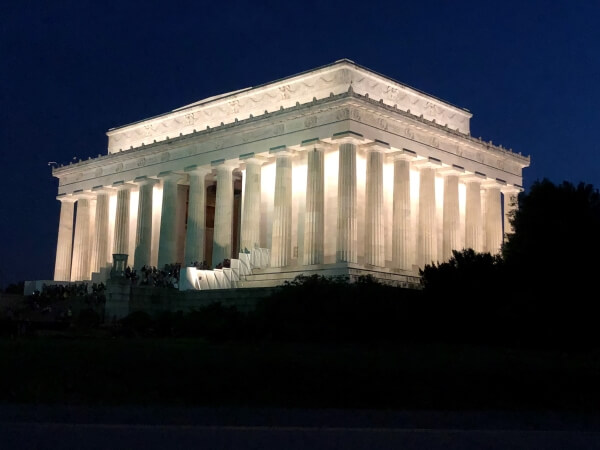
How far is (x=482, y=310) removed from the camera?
38531 mm

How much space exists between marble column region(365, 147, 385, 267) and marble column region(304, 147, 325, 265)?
12.0 ft

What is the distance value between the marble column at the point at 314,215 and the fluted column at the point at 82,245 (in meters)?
31.5

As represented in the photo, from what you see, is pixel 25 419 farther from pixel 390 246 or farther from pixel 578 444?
pixel 390 246

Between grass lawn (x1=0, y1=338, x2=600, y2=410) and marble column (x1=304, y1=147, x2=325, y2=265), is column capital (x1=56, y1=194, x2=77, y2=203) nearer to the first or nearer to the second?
marble column (x1=304, y1=147, x2=325, y2=265)

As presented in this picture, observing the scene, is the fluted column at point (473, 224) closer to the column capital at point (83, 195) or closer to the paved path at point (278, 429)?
the column capital at point (83, 195)

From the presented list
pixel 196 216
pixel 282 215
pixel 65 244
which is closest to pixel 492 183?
pixel 282 215

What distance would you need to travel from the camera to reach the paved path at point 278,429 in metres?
12.2

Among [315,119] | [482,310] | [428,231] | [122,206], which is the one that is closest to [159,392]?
[482,310]

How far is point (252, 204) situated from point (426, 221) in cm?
1516

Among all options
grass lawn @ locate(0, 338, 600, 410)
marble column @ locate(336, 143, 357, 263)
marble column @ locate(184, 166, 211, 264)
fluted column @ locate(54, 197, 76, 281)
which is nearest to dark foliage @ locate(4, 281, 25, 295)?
fluted column @ locate(54, 197, 76, 281)

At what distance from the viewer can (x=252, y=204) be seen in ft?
210

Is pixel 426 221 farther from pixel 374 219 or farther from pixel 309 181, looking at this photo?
pixel 309 181

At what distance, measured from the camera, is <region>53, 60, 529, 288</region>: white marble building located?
57906 mm

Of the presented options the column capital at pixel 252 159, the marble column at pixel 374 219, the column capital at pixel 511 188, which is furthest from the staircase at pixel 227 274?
the column capital at pixel 511 188
